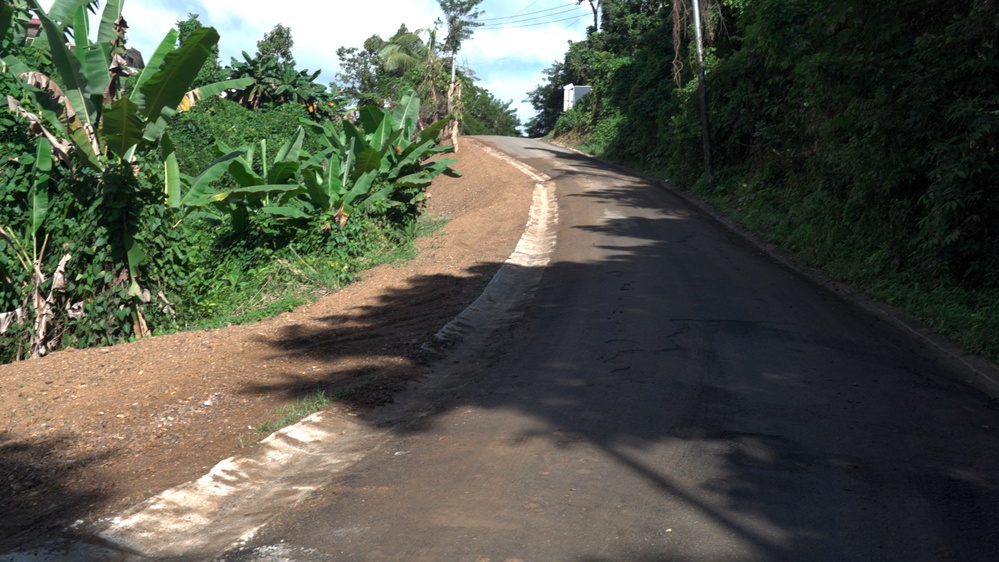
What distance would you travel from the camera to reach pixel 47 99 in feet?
35.2

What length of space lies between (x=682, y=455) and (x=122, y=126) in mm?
8905

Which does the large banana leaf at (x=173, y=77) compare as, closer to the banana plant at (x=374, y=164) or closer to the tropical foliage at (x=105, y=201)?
the tropical foliage at (x=105, y=201)

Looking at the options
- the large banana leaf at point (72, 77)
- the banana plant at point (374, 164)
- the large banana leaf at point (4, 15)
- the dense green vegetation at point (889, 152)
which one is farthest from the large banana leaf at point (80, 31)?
the dense green vegetation at point (889, 152)

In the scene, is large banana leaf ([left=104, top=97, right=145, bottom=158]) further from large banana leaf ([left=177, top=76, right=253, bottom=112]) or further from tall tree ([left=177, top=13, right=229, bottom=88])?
tall tree ([left=177, top=13, right=229, bottom=88])

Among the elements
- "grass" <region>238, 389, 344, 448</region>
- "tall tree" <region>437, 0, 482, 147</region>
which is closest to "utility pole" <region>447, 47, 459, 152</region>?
"tall tree" <region>437, 0, 482, 147</region>

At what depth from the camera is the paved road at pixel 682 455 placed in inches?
179

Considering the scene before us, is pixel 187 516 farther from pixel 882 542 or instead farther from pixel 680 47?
pixel 680 47

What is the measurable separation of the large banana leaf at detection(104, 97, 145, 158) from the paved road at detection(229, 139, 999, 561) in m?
5.88

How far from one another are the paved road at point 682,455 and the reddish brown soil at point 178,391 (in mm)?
1135

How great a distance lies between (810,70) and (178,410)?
11.9m

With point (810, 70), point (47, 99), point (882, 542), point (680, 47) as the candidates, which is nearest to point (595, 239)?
point (810, 70)

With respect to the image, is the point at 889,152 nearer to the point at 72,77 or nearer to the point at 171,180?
the point at 171,180

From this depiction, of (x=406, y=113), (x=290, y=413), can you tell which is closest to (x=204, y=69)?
(x=406, y=113)

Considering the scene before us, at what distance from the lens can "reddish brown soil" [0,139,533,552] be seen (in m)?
5.57
